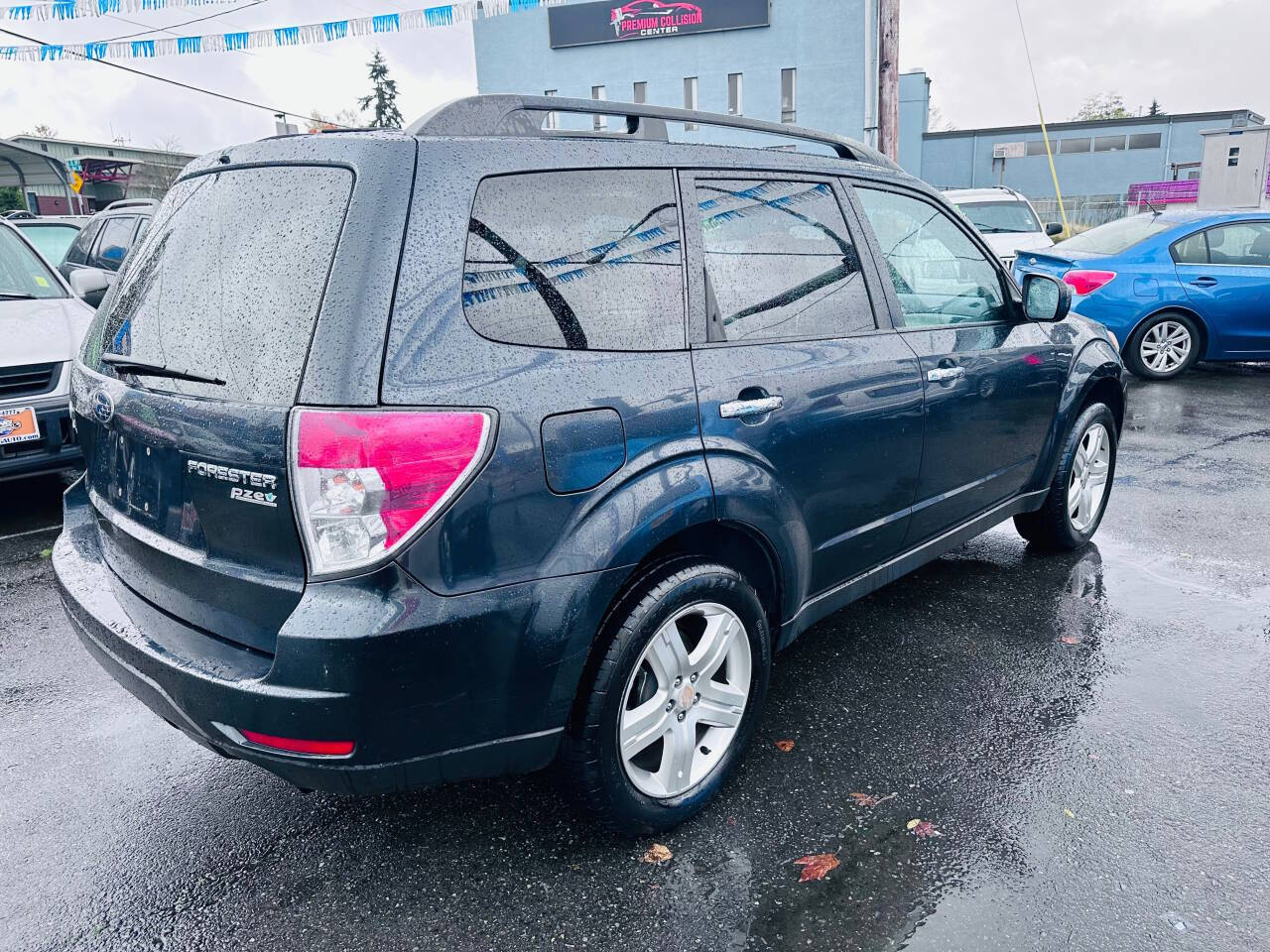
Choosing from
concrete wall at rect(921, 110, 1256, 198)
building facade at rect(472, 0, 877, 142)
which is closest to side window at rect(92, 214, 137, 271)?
building facade at rect(472, 0, 877, 142)

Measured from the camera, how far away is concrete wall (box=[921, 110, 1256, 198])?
1574 inches

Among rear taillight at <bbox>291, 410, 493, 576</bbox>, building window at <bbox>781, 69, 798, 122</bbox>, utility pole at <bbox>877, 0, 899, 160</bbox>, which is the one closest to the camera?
rear taillight at <bbox>291, 410, 493, 576</bbox>

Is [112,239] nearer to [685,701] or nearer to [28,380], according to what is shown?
[28,380]

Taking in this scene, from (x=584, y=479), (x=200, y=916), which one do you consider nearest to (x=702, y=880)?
(x=584, y=479)

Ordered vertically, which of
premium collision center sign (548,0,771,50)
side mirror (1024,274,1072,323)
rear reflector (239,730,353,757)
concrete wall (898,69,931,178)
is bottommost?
rear reflector (239,730,353,757)

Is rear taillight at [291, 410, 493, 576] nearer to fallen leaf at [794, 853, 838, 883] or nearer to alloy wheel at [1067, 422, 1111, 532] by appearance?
fallen leaf at [794, 853, 838, 883]

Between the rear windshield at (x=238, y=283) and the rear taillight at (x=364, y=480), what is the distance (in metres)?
0.15

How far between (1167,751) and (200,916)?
2.83 metres

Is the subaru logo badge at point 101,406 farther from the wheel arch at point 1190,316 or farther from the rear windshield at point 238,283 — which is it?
the wheel arch at point 1190,316

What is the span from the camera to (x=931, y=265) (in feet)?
12.1

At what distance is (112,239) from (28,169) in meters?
22.4

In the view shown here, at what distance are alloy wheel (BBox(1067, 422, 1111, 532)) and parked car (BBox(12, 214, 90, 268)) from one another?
11237mm

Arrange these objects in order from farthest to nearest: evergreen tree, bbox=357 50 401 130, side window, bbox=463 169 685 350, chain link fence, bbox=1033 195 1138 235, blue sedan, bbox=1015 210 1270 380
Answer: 1. evergreen tree, bbox=357 50 401 130
2. chain link fence, bbox=1033 195 1138 235
3. blue sedan, bbox=1015 210 1270 380
4. side window, bbox=463 169 685 350

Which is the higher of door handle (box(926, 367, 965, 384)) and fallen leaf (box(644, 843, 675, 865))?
door handle (box(926, 367, 965, 384))
